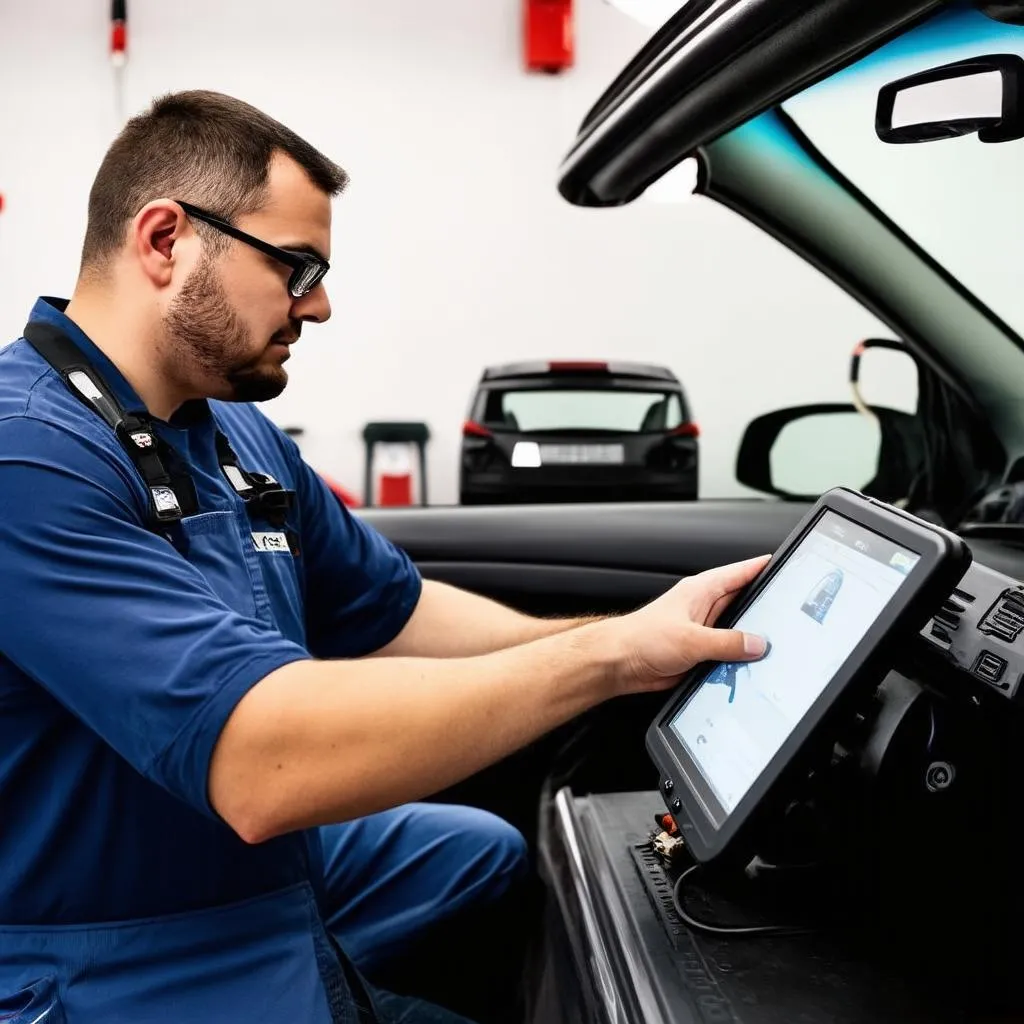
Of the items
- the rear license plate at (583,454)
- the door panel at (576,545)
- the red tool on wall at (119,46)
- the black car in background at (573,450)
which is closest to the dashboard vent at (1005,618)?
the door panel at (576,545)

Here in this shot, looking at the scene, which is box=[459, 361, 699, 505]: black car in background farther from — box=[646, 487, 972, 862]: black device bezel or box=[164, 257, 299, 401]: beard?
box=[646, 487, 972, 862]: black device bezel

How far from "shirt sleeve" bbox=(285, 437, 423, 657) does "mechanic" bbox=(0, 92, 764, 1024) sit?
105 mm

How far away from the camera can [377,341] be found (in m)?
5.84

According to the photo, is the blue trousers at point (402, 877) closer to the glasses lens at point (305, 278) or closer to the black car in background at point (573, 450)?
the glasses lens at point (305, 278)

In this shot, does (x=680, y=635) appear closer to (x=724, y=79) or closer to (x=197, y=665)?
(x=197, y=665)

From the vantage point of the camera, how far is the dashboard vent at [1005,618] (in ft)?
2.71

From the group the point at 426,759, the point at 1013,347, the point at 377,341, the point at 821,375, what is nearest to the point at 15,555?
the point at 426,759

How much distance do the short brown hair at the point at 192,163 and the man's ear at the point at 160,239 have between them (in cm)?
3

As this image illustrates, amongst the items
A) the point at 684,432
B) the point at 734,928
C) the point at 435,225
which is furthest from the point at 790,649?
the point at 435,225

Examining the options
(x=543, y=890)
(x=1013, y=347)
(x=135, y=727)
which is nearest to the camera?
(x=135, y=727)

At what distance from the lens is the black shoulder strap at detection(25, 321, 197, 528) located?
101cm

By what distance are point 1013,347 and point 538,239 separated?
4.66 metres

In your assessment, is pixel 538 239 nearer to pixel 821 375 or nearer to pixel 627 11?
pixel 821 375

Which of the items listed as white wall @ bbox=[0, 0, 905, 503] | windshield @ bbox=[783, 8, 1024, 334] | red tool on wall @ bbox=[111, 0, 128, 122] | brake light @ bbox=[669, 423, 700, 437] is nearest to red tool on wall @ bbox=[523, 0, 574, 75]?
white wall @ bbox=[0, 0, 905, 503]
